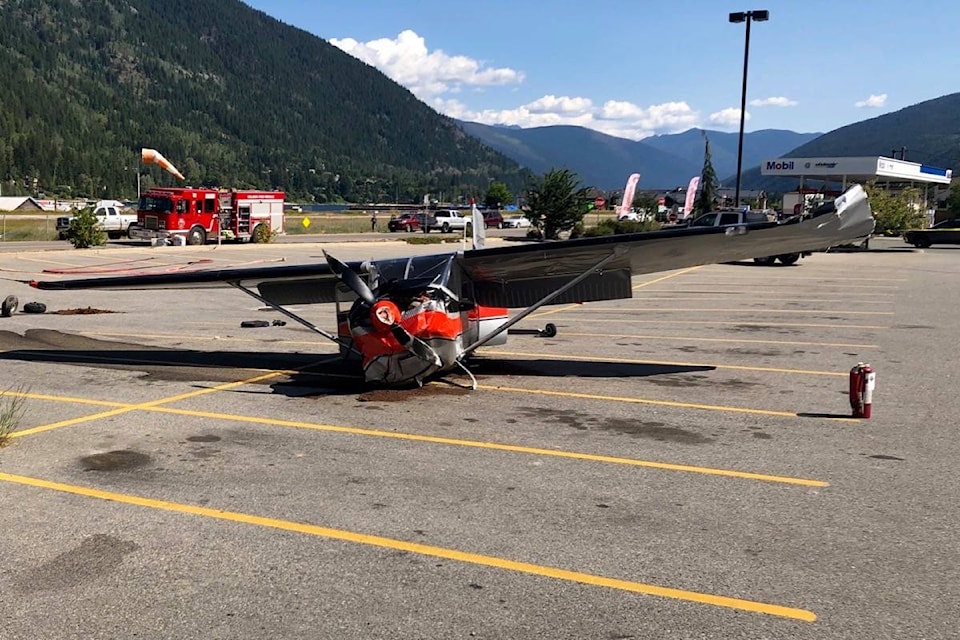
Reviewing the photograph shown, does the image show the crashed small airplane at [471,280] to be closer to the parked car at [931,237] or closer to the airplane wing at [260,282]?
the airplane wing at [260,282]

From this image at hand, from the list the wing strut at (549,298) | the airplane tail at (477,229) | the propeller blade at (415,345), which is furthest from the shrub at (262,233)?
the propeller blade at (415,345)

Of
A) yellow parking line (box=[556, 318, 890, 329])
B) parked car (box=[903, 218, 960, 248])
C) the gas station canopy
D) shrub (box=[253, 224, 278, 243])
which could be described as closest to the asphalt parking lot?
yellow parking line (box=[556, 318, 890, 329])

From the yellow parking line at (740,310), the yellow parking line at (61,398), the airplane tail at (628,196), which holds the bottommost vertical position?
the yellow parking line at (61,398)

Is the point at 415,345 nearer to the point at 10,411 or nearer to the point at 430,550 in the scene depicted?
the point at 430,550

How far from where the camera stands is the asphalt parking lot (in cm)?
499

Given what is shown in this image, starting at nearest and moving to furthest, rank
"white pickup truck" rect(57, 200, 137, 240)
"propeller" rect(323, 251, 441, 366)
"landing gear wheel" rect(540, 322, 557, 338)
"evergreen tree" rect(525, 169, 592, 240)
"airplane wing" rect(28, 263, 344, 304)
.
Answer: "propeller" rect(323, 251, 441, 366), "airplane wing" rect(28, 263, 344, 304), "landing gear wheel" rect(540, 322, 557, 338), "white pickup truck" rect(57, 200, 137, 240), "evergreen tree" rect(525, 169, 592, 240)

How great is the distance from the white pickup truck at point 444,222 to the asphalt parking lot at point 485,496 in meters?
59.4

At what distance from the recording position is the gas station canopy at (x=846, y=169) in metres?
71.3

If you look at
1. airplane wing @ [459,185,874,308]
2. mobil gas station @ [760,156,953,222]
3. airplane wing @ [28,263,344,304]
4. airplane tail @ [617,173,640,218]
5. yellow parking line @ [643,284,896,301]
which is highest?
mobil gas station @ [760,156,953,222]

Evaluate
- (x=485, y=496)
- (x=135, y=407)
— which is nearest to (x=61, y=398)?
(x=135, y=407)

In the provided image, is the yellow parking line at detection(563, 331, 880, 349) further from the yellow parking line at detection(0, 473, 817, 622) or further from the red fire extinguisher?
the yellow parking line at detection(0, 473, 817, 622)

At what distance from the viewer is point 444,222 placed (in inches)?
2938

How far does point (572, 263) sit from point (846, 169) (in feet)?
225

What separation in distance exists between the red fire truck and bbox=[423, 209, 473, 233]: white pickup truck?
2401 cm
